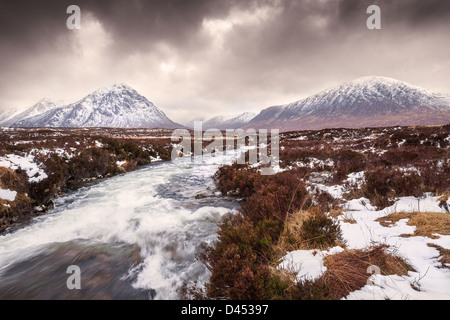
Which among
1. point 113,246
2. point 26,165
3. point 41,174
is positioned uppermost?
point 26,165

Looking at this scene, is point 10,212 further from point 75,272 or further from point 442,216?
point 442,216

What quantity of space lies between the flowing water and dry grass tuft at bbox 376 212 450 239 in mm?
3934

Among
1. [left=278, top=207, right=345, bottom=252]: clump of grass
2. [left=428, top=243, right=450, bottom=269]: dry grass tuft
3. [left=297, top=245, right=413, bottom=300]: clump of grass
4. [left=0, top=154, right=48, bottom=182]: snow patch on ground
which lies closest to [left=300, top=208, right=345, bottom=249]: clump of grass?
[left=278, top=207, right=345, bottom=252]: clump of grass

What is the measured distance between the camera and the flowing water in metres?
3.88

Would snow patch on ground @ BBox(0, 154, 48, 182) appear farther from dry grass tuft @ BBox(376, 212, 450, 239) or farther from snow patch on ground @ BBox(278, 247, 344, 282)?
dry grass tuft @ BBox(376, 212, 450, 239)

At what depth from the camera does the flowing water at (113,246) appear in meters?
3.88

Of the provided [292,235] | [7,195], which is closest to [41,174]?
[7,195]

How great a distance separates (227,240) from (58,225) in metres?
6.32

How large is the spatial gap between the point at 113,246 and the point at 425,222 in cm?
712

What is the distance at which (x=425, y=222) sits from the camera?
355cm

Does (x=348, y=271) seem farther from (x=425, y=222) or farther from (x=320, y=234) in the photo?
(x=425, y=222)

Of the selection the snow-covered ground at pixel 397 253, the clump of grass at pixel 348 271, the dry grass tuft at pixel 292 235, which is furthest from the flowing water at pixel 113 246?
the clump of grass at pixel 348 271

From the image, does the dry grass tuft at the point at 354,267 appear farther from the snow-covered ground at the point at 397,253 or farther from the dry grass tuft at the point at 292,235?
the dry grass tuft at the point at 292,235

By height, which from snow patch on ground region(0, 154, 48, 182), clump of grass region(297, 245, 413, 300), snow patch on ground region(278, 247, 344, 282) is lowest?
snow patch on ground region(278, 247, 344, 282)
